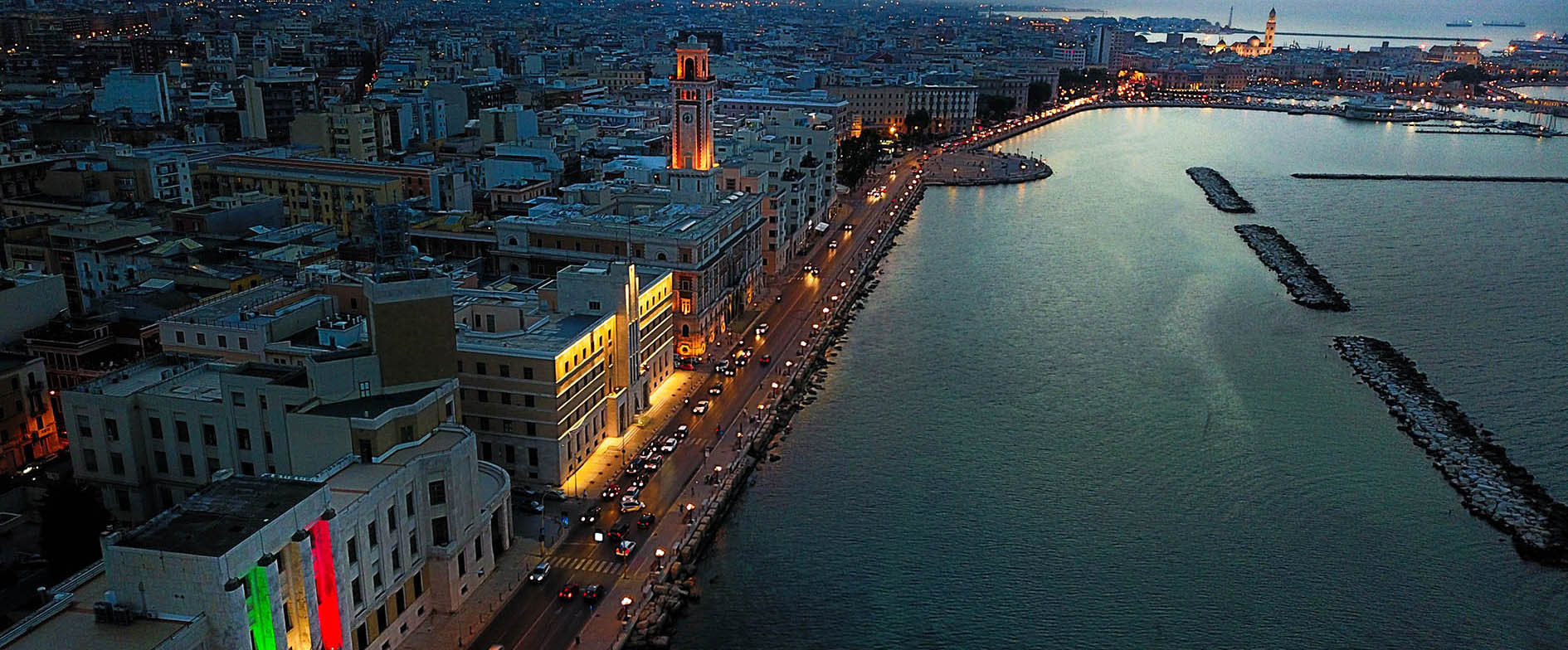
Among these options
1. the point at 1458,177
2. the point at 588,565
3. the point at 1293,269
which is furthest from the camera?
the point at 1458,177

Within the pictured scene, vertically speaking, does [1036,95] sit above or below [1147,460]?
above

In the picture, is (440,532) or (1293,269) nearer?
(440,532)

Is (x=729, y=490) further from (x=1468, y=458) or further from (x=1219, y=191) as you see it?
(x=1219, y=191)

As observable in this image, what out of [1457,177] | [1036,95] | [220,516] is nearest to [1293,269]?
[1457,177]

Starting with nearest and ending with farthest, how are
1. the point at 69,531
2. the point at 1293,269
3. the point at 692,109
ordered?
1. the point at 69,531
2. the point at 692,109
3. the point at 1293,269

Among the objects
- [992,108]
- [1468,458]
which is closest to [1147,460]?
[1468,458]

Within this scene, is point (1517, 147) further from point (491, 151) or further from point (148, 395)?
point (148, 395)

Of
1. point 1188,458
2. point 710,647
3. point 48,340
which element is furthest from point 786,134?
point 710,647

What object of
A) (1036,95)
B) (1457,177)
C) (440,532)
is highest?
(1036,95)

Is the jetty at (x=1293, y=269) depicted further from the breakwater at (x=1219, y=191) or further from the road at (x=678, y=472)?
the road at (x=678, y=472)
